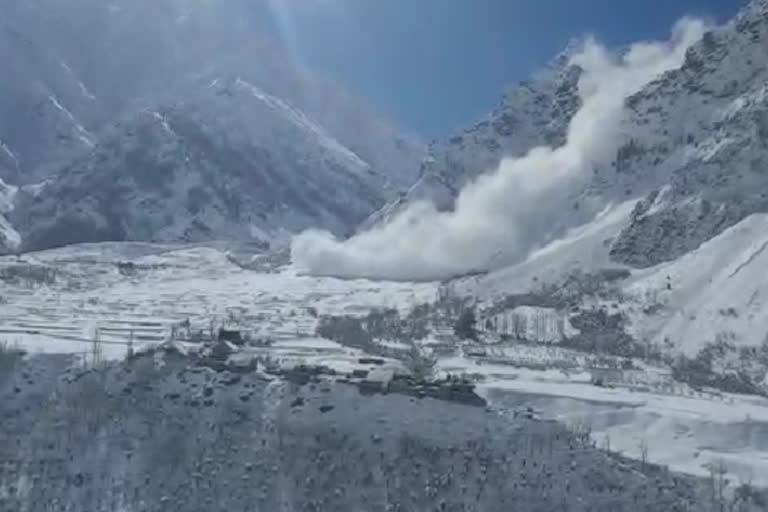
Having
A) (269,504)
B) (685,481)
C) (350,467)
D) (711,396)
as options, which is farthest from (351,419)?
(711,396)

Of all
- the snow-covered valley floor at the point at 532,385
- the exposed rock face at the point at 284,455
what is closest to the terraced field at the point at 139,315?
the snow-covered valley floor at the point at 532,385

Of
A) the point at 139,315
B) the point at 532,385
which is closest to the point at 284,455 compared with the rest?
the point at 532,385

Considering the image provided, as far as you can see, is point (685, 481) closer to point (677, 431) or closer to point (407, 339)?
point (677, 431)

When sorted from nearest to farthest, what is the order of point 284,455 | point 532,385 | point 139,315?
point 284,455
point 532,385
point 139,315

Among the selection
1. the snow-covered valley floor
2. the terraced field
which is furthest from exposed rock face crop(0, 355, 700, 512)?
the terraced field

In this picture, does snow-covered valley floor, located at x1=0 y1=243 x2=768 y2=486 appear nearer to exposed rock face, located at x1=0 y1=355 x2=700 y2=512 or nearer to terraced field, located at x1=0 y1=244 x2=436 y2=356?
terraced field, located at x1=0 y1=244 x2=436 y2=356

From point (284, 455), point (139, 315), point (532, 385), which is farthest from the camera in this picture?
point (139, 315)

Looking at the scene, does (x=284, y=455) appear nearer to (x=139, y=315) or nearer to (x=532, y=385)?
(x=532, y=385)

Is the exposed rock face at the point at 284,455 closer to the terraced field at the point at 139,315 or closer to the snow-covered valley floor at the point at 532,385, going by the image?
the snow-covered valley floor at the point at 532,385

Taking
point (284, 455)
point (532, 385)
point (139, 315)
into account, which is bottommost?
point (284, 455)

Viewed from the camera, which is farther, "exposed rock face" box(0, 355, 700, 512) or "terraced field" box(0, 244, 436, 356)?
"terraced field" box(0, 244, 436, 356)
